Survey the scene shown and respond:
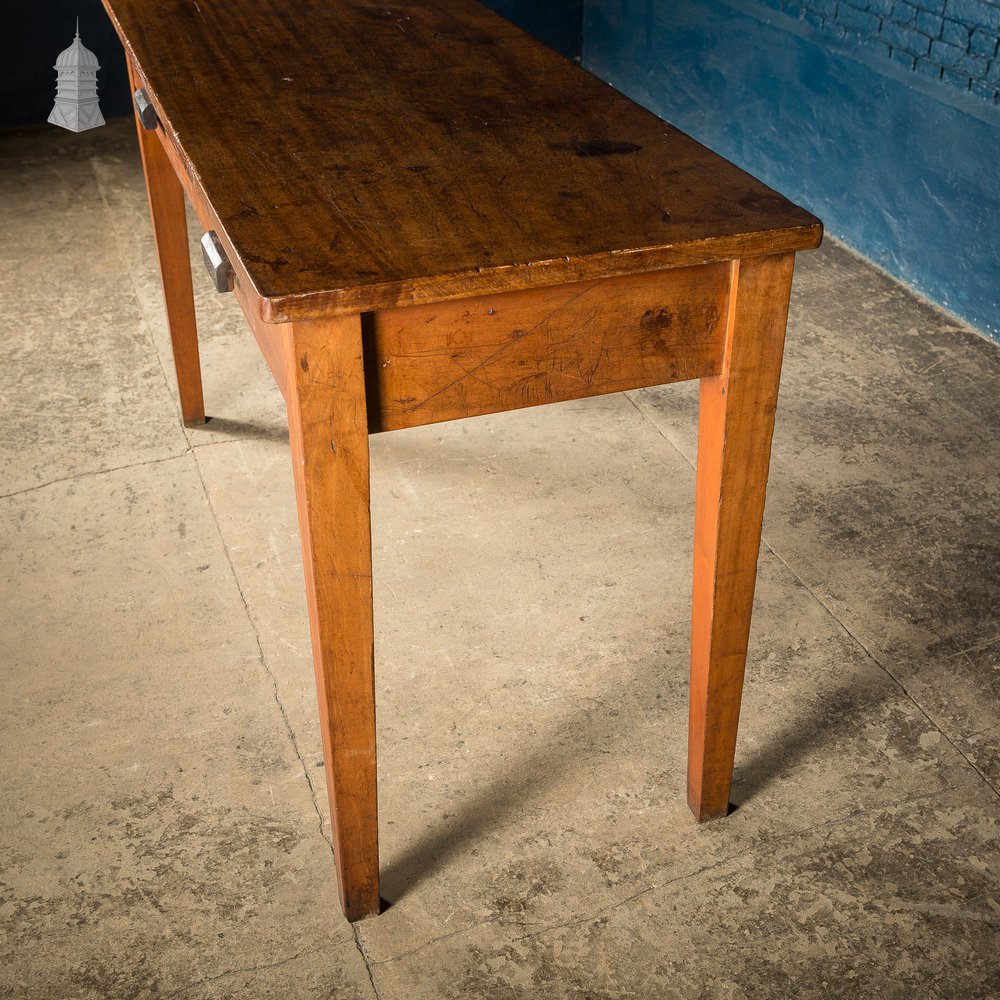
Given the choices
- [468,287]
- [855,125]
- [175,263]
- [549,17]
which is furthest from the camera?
[549,17]

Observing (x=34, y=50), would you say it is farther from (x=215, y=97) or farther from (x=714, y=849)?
(x=714, y=849)

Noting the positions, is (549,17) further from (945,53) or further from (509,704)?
(509,704)

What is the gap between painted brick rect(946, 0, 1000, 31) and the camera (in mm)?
3062

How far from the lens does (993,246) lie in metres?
3.18

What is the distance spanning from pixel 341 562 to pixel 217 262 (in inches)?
14.7

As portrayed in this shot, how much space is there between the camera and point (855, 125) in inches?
143

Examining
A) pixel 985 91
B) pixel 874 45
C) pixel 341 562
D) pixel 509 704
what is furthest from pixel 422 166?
pixel 874 45

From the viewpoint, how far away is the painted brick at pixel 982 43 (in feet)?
10.1

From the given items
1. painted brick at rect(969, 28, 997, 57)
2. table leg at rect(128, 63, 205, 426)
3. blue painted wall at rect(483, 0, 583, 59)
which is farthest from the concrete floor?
blue painted wall at rect(483, 0, 583, 59)

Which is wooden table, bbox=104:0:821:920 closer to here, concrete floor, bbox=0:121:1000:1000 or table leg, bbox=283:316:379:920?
table leg, bbox=283:316:379:920

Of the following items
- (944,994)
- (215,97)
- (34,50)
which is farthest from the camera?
(34,50)

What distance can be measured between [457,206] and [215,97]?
0.61 metres

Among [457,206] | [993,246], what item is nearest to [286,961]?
[457,206]

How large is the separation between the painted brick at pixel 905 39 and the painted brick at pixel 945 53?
29 mm
